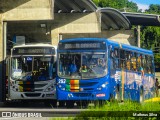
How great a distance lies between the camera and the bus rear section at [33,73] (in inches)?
1079

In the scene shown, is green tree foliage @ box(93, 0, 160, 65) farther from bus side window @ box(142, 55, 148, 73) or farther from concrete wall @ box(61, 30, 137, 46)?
bus side window @ box(142, 55, 148, 73)

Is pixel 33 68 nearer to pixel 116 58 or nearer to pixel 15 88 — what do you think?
pixel 15 88

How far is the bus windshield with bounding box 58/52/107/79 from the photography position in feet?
78.9

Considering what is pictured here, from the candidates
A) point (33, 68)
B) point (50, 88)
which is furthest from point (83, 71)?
point (33, 68)

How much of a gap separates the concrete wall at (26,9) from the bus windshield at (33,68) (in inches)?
269

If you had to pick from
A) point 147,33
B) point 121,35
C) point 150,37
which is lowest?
point 121,35

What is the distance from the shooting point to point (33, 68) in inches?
1083

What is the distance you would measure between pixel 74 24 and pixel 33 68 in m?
16.1

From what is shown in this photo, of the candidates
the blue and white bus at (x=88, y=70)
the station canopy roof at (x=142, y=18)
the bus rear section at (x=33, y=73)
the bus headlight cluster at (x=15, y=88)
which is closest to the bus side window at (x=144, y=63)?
the blue and white bus at (x=88, y=70)

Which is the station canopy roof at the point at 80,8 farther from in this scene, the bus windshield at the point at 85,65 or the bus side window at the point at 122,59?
the bus windshield at the point at 85,65

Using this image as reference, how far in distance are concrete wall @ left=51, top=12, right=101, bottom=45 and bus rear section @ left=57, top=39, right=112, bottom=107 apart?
1831 cm

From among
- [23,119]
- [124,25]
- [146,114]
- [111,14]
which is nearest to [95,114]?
[146,114]

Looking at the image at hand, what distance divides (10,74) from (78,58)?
5100 mm

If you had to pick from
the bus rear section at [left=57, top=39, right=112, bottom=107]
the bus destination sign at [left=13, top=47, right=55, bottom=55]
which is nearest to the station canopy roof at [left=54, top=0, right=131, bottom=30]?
the bus destination sign at [left=13, top=47, right=55, bottom=55]
